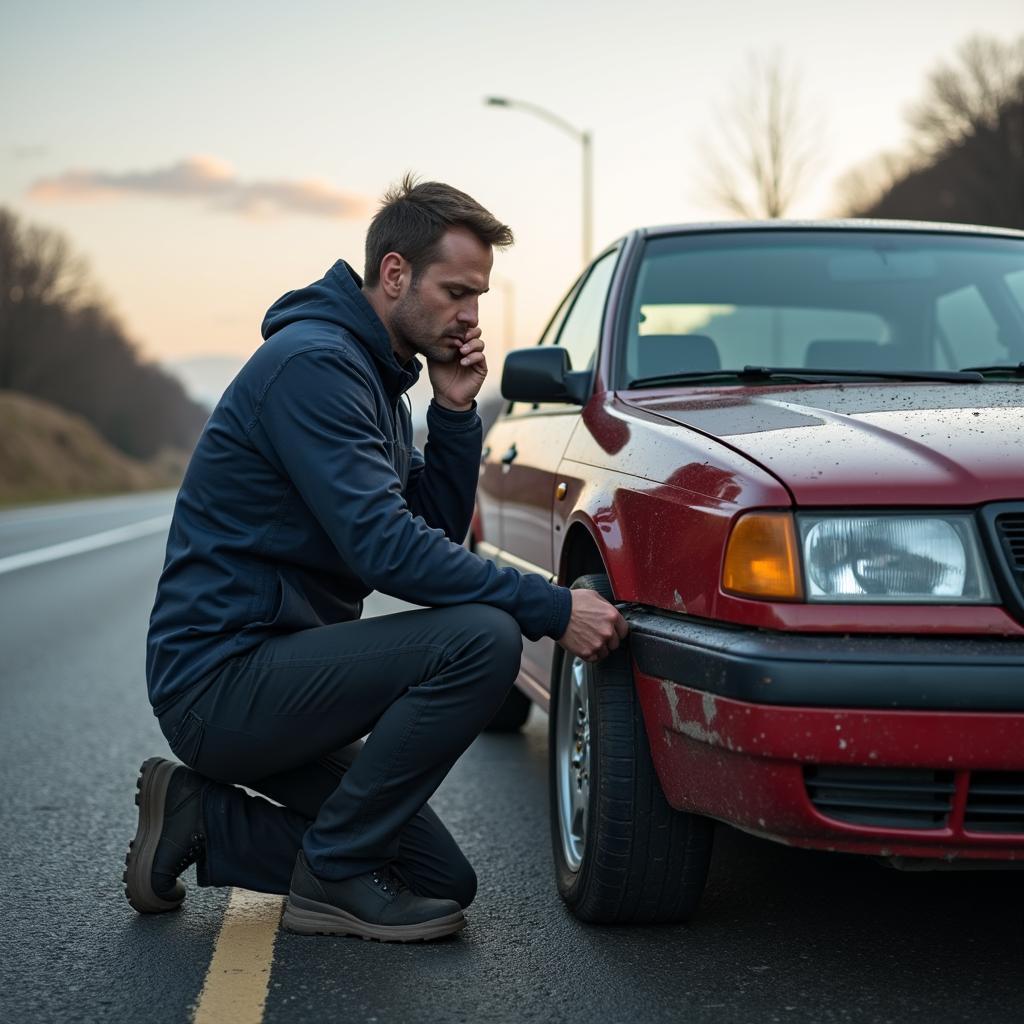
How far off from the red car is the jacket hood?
0.58 meters

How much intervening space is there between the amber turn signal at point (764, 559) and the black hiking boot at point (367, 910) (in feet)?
3.55

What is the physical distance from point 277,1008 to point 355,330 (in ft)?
5.01

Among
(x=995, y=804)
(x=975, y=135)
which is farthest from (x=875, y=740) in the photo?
(x=975, y=135)

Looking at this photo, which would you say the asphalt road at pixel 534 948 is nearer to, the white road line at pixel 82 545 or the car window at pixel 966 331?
the car window at pixel 966 331

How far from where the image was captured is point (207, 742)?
11.0 ft

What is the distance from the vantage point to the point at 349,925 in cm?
330

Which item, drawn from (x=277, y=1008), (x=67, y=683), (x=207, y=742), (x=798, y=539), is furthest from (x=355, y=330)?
(x=67, y=683)

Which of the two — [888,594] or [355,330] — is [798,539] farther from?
[355,330]

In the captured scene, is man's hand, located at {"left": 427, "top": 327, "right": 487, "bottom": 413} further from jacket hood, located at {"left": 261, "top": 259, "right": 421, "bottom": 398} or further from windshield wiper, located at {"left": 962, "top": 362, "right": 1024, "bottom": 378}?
windshield wiper, located at {"left": 962, "top": 362, "right": 1024, "bottom": 378}

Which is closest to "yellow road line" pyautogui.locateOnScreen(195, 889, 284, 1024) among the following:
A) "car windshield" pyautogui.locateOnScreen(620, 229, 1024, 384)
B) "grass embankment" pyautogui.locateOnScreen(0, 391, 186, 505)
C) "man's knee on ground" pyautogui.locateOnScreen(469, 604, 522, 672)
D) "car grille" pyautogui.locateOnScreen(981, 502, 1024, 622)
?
"man's knee on ground" pyautogui.locateOnScreen(469, 604, 522, 672)

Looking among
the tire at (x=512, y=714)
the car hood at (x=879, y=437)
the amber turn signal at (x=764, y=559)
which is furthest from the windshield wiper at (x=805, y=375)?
the tire at (x=512, y=714)

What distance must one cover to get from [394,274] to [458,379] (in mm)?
402

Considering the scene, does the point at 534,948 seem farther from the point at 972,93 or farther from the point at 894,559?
the point at 972,93

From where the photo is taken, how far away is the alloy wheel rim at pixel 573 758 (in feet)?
11.5
